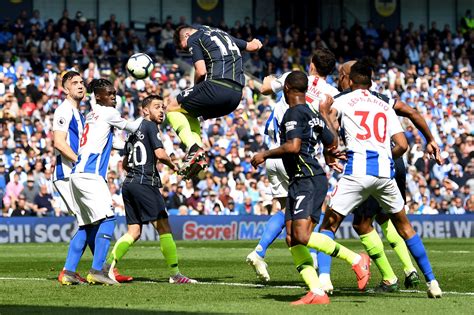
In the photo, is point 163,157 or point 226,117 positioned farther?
point 226,117

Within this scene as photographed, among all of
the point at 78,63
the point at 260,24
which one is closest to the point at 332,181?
the point at 78,63

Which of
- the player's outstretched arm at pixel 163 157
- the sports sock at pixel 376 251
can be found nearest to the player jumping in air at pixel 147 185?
the player's outstretched arm at pixel 163 157

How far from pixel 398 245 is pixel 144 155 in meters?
3.18

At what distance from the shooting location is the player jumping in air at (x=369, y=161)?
438 inches

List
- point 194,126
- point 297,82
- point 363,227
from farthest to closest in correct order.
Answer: point 194,126 → point 363,227 → point 297,82

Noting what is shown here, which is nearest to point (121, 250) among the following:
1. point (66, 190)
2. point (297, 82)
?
point (66, 190)

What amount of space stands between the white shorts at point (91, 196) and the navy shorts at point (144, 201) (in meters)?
0.42

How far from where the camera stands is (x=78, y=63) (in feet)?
108

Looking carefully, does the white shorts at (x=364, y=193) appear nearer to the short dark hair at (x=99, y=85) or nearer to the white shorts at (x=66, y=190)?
the short dark hair at (x=99, y=85)

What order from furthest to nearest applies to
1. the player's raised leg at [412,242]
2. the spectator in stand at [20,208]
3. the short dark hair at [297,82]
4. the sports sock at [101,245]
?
the spectator in stand at [20,208] → the sports sock at [101,245] → the player's raised leg at [412,242] → the short dark hair at [297,82]

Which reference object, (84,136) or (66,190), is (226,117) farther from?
(84,136)

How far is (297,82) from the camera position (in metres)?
10.6

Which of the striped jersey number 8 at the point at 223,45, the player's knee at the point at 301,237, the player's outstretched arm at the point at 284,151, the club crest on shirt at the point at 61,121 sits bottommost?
the player's knee at the point at 301,237

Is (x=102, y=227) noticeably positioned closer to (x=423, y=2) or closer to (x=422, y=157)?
(x=422, y=157)
